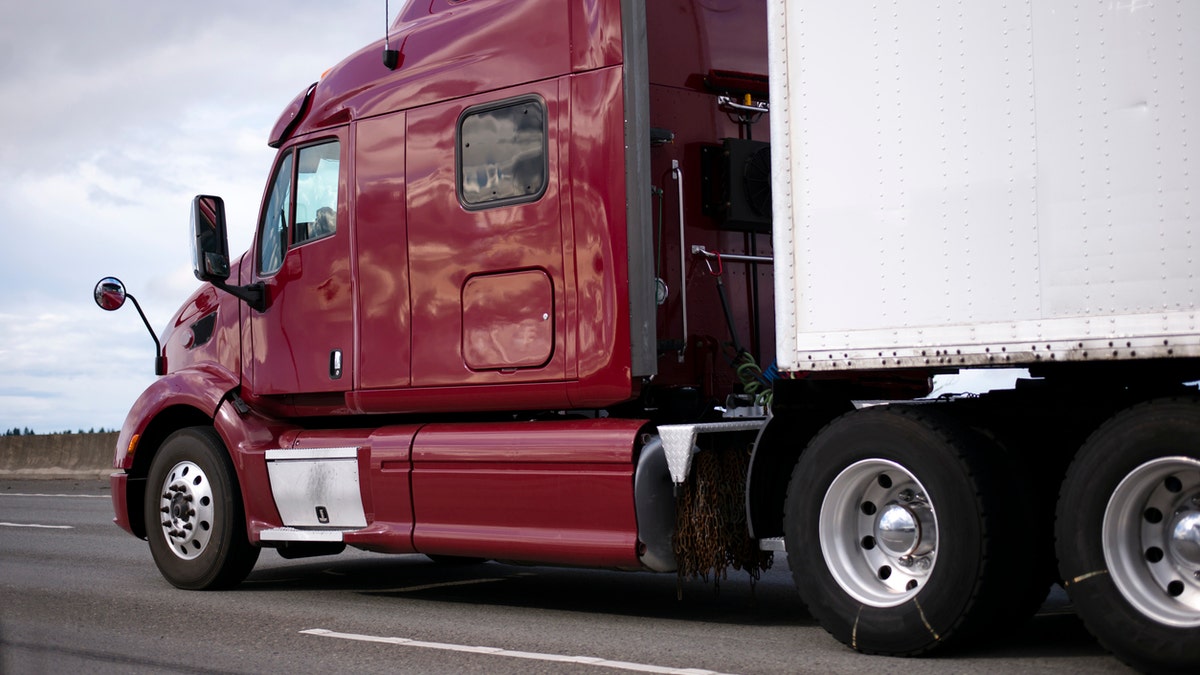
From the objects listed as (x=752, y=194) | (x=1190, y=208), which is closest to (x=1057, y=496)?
(x=1190, y=208)

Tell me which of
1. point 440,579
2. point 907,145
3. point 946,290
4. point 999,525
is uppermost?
point 907,145

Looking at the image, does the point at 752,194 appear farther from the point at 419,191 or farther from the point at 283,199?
the point at 283,199

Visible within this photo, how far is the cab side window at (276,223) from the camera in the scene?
9.41m

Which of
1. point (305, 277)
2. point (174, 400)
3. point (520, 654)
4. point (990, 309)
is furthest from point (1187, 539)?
point (174, 400)

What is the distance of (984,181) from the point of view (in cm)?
564

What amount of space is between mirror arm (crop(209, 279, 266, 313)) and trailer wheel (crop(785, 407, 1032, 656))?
176 inches

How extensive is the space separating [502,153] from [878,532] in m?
3.19

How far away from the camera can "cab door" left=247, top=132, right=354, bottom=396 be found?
8867 millimetres

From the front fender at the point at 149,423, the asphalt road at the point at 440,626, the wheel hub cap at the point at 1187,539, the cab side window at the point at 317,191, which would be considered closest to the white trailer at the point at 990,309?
the wheel hub cap at the point at 1187,539

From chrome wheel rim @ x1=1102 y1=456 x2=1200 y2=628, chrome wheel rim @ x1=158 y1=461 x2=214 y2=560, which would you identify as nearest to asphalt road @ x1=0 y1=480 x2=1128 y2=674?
chrome wheel rim @ x1=158 y1=461 x2=214 y2=560

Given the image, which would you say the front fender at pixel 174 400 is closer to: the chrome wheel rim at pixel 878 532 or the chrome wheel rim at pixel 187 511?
the chrome wheel rim at pixel 187 511

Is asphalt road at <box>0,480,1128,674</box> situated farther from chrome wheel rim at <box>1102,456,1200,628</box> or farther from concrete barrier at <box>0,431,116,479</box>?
concrete barrier at <box>0,431,116,479</box>

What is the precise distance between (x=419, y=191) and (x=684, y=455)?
2.60 m

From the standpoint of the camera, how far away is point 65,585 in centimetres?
998
